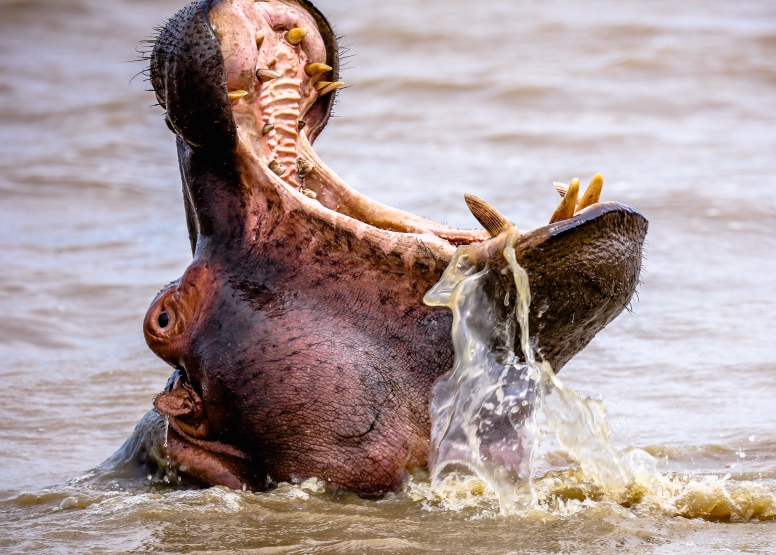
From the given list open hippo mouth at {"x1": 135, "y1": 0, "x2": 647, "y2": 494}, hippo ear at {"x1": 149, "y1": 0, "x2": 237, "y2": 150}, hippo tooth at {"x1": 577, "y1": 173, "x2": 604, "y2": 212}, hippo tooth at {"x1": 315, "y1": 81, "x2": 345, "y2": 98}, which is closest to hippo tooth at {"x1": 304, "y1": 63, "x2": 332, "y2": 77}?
hippo tooth at {"x1": 315, "y1": 81, "x2": 345, "y2": 98}

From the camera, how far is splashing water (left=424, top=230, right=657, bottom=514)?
11.0 ft

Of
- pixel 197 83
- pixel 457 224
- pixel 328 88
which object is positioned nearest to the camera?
pixel 197 83

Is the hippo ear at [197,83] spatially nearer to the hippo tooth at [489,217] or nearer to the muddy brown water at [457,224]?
the hippo tooth at [489,217]

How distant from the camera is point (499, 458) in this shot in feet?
11.2

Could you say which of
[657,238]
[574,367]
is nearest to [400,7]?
[657,238]

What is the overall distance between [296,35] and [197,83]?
1.97 feet

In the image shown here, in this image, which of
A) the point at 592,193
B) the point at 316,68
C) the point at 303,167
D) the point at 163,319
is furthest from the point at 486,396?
the point at 316,68

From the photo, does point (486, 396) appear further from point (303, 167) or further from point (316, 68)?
point (316, 68)

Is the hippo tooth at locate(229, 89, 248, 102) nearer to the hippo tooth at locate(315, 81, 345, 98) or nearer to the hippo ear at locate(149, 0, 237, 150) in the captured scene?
the hippo ear at locate(149, 0, 237, 150)

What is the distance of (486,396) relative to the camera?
11.5 ft

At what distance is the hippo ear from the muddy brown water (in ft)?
3.51

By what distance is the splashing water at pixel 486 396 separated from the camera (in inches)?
133

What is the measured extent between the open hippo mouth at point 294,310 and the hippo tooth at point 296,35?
28 centimetres

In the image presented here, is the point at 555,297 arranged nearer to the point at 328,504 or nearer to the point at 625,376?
the point at 328,504
